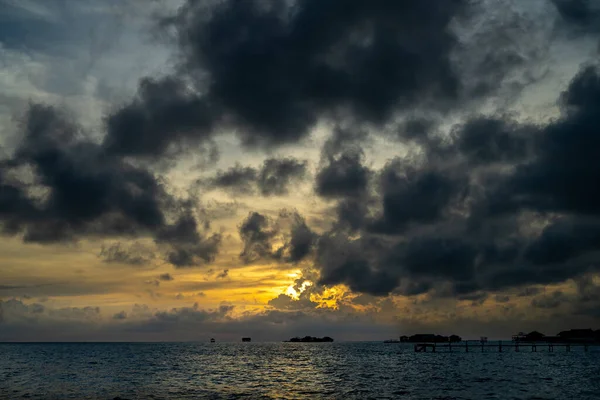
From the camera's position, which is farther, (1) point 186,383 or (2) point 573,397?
(1) point 186,383

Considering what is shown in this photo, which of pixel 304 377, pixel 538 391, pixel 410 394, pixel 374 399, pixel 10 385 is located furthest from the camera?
pixel 304 377

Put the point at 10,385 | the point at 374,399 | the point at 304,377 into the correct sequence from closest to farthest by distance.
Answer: the point at 374,399
the point at 10,385
the point at 304,377

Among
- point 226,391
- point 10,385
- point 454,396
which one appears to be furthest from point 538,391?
point 10,385

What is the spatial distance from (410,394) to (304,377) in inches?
1164

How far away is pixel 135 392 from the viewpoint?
67438mm

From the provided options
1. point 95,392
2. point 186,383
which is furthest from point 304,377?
point 95,392

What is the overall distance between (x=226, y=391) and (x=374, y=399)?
1983 cm

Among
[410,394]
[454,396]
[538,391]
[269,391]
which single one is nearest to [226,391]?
[269,391]

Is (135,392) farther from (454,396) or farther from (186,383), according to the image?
(454,396)

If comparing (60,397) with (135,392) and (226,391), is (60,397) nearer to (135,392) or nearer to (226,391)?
(135,392)

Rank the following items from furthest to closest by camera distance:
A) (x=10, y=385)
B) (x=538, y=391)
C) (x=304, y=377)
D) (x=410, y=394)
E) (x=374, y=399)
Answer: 1. (x=304, y=377)
2. (x=10, y=385)
3. (x=538, y=391)
4. (x=410, y=394)
5. (x=374, y=399)

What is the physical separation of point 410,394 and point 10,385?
58105 millimetres

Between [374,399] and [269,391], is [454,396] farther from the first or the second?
[269,391]

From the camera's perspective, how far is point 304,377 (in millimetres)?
92000
